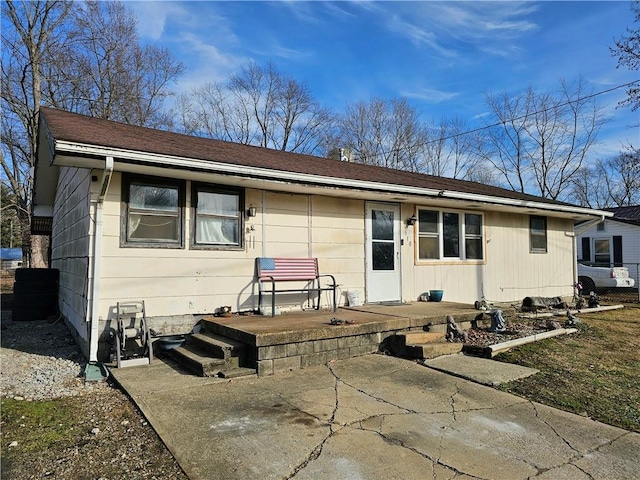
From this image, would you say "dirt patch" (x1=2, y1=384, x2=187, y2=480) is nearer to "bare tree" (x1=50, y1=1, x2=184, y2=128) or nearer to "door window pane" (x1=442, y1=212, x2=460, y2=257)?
"door window pane" (x1=442, y1=212, x2=460, y2=257)

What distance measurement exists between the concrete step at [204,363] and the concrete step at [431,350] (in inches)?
90.2

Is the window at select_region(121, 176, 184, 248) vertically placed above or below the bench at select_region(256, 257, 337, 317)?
above

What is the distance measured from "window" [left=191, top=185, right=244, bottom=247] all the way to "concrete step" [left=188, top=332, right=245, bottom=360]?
138 centimetres

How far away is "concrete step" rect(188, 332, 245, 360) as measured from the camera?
4.78 metres

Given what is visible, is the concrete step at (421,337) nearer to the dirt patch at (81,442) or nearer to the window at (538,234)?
the dirt patch at (81,442)

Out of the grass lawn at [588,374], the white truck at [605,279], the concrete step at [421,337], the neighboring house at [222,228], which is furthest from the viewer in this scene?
the white truck at [605,279]

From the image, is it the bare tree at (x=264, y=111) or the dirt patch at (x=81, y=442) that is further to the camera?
the bare tree at (x=264, y=111)

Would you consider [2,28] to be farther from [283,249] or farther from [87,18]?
[283,249]

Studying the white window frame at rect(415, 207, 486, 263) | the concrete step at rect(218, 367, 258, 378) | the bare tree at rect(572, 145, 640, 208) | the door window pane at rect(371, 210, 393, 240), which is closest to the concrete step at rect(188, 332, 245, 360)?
the concrete step at rect(218, 367, 258, 378)

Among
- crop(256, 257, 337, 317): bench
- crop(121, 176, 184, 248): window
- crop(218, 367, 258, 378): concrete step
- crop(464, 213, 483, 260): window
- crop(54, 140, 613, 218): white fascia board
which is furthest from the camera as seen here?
crop(464, 213, 483, 260): window

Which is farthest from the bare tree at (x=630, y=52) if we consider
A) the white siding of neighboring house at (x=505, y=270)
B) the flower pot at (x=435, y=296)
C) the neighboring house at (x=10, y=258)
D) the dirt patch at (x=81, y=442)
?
the neighboring house at (x=10, y=258)

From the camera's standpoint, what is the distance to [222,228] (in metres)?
6.30

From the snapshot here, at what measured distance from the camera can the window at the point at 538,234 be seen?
35.3 feet

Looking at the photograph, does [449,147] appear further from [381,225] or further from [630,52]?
[381,225]
